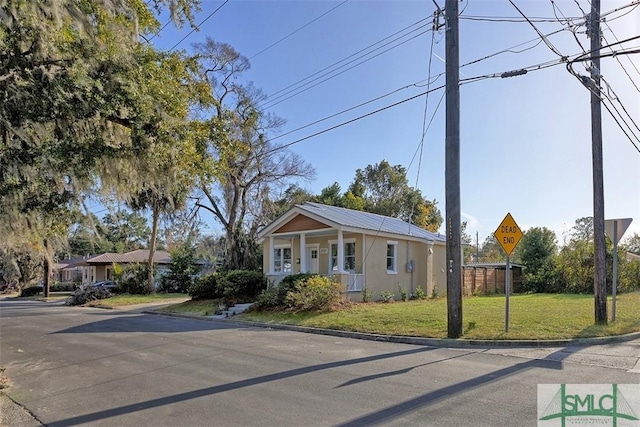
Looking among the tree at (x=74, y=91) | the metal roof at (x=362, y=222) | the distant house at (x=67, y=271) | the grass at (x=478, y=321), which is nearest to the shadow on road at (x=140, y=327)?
the grass at (x=478, y=321)

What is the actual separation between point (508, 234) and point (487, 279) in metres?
18.8

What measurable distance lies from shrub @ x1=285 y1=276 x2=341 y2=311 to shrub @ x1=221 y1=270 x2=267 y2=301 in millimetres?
5352

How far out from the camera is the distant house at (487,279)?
27453 mm

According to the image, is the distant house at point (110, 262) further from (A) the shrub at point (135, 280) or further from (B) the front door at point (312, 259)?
(B) the front door at point (312, 259)

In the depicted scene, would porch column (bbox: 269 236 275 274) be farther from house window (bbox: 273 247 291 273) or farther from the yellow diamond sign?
the yellow diamond sign

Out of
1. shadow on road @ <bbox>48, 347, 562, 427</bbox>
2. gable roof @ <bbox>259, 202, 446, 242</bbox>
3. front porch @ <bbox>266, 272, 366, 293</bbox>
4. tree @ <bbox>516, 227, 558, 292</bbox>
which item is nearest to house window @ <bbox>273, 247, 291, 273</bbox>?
gable roof @ <bbox>259, 202, 446, 242</bbox>

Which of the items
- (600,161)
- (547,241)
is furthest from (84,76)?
(547,241)

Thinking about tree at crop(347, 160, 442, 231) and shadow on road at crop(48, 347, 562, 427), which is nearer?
shadow on road at crop(48, 347, 562, 427)

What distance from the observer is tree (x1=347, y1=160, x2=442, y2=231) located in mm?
51344

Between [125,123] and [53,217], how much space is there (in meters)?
3.99

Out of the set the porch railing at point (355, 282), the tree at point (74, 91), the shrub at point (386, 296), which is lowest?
the shrub at point (386, 296)

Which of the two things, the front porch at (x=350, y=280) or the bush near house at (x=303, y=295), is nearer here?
the bush near house at (x=303, y=295)

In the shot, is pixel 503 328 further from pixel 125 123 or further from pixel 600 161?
pixel 125 123

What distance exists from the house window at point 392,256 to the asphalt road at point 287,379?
432 inches
